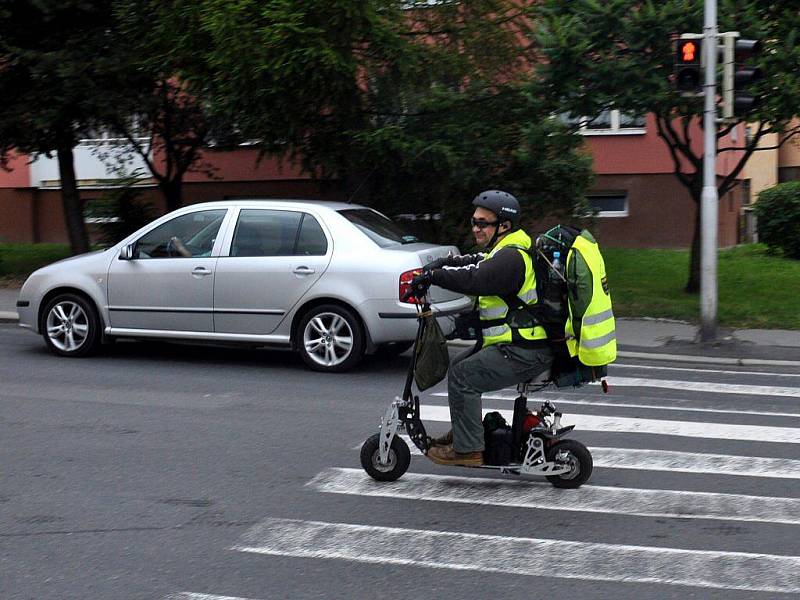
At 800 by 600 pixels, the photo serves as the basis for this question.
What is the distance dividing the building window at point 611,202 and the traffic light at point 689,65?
11.8 m

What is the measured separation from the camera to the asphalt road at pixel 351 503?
5004 mm

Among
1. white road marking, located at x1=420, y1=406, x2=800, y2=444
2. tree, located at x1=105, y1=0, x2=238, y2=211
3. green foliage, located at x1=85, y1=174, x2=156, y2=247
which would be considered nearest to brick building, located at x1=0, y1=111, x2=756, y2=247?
green foliage, located at x1=85, y1=174, x2=156, y2=247

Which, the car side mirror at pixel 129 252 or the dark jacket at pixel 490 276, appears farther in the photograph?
the car side mirror at pixel 129 252

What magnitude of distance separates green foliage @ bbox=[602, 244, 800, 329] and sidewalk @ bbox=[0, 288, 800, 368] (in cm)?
54

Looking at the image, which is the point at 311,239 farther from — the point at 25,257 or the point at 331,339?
the point at 25,257

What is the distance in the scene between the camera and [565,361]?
6293 mm

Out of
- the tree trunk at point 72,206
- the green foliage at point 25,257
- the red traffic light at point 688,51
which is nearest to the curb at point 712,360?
the red traffic light at point 688,51

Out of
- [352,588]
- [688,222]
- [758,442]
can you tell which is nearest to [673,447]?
[758,442]

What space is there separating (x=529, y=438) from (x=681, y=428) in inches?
91.6

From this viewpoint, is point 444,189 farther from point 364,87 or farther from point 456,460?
point 456,460

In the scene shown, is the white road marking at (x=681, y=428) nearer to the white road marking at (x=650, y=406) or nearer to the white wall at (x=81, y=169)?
the white road marking at (x=650, y=406)

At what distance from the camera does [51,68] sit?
54.4 ft

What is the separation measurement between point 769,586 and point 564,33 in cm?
1004

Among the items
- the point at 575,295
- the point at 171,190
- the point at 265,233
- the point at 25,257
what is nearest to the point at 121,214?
the point at 171,190
